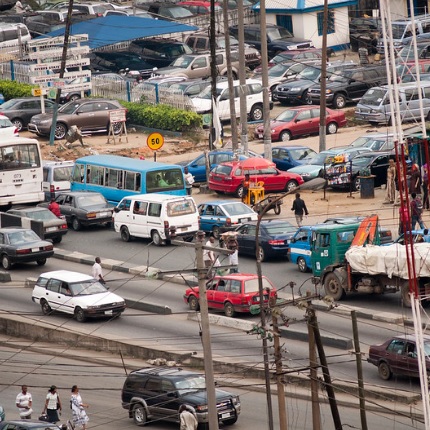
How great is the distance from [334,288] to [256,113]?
86.2 ft

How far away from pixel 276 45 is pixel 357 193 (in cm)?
2818

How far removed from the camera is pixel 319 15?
7919cm

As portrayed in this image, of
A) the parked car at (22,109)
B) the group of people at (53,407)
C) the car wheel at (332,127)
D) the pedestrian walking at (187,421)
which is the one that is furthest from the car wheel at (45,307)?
the parked car at (22,109)

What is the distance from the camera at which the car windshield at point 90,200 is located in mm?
48688

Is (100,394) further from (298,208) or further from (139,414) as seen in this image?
(298,208)

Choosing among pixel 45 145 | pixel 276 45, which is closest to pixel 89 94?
pixel 45 145

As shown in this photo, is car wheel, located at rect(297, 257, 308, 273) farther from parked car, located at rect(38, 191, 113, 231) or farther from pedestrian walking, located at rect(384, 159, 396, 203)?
parked car, located at rect(38, 191, 113, 231)

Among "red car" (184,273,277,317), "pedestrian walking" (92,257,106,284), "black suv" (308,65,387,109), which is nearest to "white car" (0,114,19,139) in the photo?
"pedestrian walking" (92,257,106,284)

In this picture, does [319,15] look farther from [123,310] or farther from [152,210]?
[123,310]

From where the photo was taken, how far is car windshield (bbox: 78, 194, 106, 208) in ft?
160

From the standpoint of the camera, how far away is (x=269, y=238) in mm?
43000

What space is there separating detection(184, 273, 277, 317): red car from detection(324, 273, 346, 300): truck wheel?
209 cm

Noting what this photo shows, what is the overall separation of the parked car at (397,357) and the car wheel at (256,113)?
31.7 m

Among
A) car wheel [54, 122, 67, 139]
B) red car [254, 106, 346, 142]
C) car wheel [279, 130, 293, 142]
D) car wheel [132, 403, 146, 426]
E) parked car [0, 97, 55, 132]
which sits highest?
parked car [0, 97, 55, 132]
